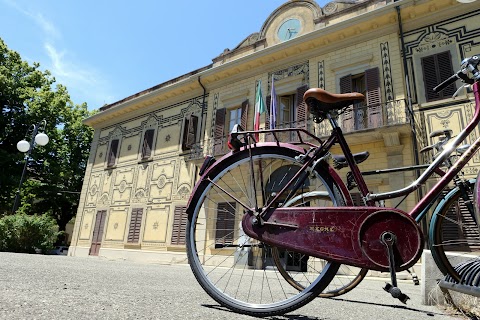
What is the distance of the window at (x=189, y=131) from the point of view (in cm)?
1502

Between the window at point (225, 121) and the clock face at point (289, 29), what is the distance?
10.4ft

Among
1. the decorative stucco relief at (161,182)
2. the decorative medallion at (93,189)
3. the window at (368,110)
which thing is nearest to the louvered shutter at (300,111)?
the window at (368,110)

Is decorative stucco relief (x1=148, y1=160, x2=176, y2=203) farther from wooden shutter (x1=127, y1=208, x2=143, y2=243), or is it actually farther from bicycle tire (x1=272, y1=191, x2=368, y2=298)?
bicycle tire (x1=272, y1=191, x2=368, y2=298)

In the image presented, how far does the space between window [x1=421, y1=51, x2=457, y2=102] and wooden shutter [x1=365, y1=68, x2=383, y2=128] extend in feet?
4.48

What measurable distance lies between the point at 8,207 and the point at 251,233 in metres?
22.9

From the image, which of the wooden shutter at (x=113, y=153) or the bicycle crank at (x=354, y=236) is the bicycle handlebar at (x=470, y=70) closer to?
the bicycle crank at (x=354, y=236)

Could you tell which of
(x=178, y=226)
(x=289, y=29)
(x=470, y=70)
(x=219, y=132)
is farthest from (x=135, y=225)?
(x=470, y=70)

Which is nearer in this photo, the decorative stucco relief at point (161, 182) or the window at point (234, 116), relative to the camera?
the window at point (234, 116)

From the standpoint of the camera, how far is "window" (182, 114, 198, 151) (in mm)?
15023

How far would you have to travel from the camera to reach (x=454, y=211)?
7.16 ft

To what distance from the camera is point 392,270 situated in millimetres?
1727

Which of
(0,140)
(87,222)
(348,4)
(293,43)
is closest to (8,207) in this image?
(0,140)

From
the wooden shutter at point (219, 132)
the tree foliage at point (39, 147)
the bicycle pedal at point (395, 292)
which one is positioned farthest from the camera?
the tree foliage at point (39, 147)

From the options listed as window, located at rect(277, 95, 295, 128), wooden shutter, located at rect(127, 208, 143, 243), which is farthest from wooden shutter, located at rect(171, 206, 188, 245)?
window, located at rect(277, 95, 295, 128)
